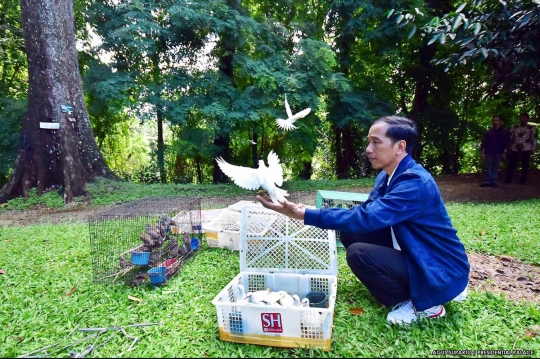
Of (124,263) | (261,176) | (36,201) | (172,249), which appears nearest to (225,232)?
(172,249)

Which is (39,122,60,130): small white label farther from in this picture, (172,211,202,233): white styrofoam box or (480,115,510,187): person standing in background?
(480,115,510,187): person standing in background

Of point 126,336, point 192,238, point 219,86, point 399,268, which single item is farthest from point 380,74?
point 126,336

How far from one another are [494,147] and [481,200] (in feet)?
4.87

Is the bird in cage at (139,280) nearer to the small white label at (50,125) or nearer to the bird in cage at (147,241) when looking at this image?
the bird in cage at (147,241)

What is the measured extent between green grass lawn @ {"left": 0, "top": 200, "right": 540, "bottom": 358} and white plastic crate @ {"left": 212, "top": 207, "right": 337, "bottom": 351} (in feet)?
0.28

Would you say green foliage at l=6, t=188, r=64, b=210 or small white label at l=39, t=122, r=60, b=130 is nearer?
green foliage at l=6, t=188, r=64, b=210

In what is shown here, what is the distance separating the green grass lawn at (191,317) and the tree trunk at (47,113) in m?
3.83

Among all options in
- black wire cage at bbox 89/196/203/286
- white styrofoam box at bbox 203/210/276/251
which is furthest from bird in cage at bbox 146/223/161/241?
white styrofoam box at bbox 203/210/276/251

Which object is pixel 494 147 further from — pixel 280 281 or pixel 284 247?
pixel 280 281

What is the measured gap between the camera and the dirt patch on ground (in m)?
2.69

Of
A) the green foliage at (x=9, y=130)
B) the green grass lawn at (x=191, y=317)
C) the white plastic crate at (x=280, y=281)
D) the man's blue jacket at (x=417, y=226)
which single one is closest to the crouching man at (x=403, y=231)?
the man's blue jacket at (x=417, y=226)

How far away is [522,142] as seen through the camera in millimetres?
7523

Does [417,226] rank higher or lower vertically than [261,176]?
lower

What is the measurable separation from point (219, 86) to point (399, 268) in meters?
6.63
